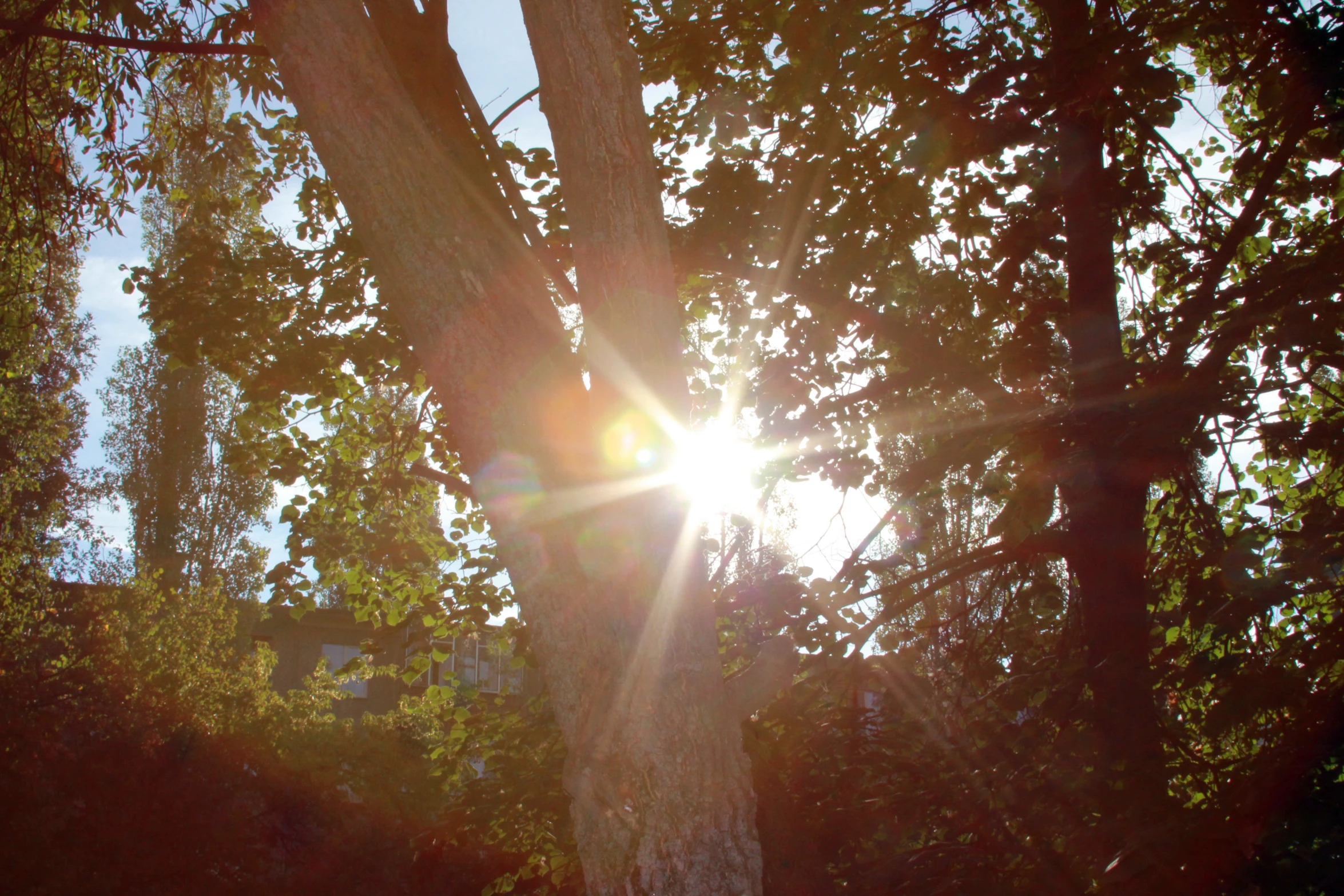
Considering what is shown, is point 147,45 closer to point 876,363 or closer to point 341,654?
point 876,363

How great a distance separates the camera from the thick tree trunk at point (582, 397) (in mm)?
2264

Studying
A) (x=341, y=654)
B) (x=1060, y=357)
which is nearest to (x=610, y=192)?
(x=1060, y=357)

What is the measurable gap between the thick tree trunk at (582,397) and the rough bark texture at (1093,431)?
1.82 meters

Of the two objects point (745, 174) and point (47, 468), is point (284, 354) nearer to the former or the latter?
point (745, 174)

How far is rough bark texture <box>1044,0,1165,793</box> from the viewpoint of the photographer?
3424 millimetres

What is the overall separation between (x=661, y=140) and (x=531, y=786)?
4.58 m

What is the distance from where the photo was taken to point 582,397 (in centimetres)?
256

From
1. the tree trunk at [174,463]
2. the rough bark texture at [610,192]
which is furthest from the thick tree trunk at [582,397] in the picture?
the tree trunk at [174,463]

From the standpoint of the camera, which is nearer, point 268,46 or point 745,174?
point 268,46

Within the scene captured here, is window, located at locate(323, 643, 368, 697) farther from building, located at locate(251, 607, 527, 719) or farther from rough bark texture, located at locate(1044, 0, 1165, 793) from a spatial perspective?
rough bark texture, located at locate(1044, 0, 1165, 793)

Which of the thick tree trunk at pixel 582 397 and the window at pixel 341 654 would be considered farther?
the window at pixel 341 654

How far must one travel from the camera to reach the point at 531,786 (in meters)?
4.78

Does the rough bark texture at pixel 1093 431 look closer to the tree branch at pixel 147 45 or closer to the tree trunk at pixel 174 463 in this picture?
the tree branch at pixel 147 45

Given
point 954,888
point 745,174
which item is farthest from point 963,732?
point 745,174
